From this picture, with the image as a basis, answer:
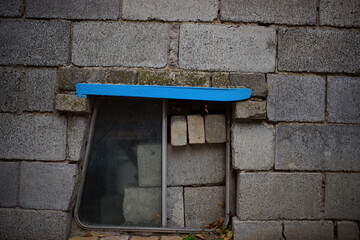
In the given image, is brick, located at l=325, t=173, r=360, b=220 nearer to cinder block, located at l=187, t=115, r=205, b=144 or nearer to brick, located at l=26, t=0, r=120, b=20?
cinder block, located at l=187, t=115, r=205, b=144

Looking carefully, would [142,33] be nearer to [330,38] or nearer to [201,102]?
[201,102]

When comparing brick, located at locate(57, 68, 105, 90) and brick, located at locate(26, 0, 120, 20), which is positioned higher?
brick, located at locate(26, 0, 120, 20)

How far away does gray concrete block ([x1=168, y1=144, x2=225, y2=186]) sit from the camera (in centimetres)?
286

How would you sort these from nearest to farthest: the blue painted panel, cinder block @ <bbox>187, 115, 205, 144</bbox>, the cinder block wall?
the blue painted panel
the cinder block wall
cinder block @ <bbox>187, 115, 205, 144</bbox>

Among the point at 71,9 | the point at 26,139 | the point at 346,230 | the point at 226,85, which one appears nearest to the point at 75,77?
the point at 71,9

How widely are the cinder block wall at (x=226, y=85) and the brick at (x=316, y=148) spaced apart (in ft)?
0.03

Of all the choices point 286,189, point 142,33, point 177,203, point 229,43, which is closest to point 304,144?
point 286,189

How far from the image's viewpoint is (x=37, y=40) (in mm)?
2658

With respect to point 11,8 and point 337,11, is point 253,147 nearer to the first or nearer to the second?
point 337,11

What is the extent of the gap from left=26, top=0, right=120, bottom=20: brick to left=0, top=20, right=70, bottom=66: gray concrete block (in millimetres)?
81

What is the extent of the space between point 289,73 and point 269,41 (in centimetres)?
38

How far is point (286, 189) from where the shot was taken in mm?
2664

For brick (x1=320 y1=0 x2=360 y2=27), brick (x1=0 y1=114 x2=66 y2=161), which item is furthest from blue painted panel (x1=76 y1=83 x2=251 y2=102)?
brick (x1=320 y1=0 x2=360 y2=27)

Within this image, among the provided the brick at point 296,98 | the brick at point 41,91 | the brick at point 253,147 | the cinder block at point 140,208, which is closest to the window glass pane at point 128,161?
the cinder block at point 140,208
